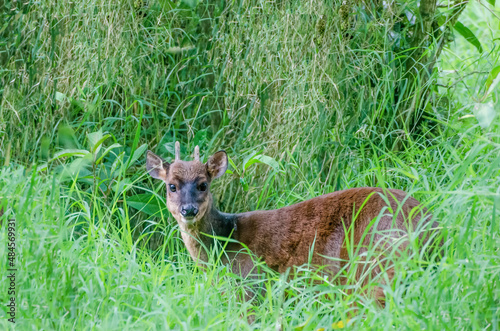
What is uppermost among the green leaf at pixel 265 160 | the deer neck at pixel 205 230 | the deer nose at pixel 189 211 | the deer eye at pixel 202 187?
the green leaf at pixel 265 160

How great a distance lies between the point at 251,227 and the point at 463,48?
4.10 metres

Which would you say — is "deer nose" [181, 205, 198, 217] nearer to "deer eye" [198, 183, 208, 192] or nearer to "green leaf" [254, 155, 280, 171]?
"deer eye" [198, 183, 208, 192]

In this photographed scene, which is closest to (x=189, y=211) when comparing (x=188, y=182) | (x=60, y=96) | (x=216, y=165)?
(x=188, y=182)

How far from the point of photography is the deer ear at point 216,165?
4160 mm

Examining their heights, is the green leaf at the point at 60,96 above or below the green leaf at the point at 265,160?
above

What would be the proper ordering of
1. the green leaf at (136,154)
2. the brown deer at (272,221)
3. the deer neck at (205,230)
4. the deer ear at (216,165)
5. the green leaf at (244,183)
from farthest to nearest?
the green leaf at (244,183) → the green leaf at (136,154) → the deer ear at (216,165) → the deer neck at (205,230) → the brown deer at (272,221)

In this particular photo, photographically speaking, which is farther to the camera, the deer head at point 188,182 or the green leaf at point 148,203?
the green leaf at point 148,203

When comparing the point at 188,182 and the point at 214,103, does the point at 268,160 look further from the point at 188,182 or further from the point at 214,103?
the point at 214,103

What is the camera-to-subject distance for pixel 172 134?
192 inches

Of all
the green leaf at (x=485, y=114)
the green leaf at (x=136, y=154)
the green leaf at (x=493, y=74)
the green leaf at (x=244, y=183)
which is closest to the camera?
the green leaf at (x=485, y=114)

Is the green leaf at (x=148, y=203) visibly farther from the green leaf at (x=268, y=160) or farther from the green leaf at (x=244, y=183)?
the green leaf at (x=268, y=160)

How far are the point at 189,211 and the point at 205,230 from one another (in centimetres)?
26

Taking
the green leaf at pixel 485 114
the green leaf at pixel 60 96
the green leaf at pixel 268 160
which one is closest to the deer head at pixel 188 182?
the green leaf at pixel 268 160

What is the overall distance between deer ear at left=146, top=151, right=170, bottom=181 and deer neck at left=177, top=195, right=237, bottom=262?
35 cm
